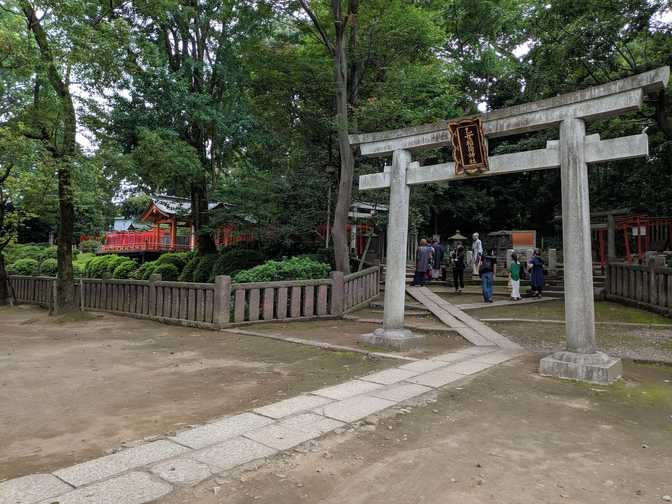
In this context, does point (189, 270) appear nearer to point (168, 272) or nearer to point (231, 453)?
point (168, 272)

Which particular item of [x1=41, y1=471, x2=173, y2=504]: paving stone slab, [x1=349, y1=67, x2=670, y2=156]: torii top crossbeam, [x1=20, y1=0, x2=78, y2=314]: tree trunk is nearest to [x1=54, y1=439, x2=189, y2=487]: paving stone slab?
[x1=41, y1=471, x2=173, y2=504]: paving stone slab

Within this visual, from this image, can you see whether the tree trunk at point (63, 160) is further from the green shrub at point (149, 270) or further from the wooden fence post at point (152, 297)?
the green shrub at point (149, 270)

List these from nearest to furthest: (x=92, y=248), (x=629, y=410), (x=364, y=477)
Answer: (x=364, y=477) → (x=629, y=410) → (x=92, y=248)

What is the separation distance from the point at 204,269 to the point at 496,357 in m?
12.7

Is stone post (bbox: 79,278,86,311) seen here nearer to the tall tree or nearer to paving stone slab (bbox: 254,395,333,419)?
the tall tree

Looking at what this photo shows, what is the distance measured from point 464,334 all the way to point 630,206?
430 inches

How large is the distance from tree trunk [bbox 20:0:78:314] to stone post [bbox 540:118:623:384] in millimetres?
11119

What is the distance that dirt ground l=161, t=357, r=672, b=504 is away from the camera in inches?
115

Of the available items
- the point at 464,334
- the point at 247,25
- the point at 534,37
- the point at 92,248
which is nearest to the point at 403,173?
the point at 464,334

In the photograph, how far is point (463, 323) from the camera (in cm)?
982

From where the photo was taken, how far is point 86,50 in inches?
433

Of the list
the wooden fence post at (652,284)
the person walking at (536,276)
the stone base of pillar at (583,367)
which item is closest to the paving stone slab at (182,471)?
the stone base of pillar at (583,367)

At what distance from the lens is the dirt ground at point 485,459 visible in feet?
9.56

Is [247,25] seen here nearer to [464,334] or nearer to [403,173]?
[403,173]
